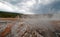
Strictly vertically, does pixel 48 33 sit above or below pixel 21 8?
below

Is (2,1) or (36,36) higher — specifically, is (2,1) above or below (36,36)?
above

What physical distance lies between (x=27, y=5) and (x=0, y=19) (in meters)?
0.60

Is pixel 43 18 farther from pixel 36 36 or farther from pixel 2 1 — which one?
pixel 2 1

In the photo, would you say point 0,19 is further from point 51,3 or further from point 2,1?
point 51,3

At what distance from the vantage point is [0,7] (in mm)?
3008

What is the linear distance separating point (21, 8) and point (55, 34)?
842 mm

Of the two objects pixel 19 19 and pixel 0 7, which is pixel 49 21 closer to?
pixel 19 19

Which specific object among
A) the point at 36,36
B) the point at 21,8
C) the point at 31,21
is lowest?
the point at 36,36

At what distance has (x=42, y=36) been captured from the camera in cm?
293

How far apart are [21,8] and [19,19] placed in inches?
9.3

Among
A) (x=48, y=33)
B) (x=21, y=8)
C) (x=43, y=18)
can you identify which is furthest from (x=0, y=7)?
(x=48, y=33)

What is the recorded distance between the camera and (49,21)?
2918 mm

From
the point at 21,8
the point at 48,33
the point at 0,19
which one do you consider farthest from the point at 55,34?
the point at 0,19

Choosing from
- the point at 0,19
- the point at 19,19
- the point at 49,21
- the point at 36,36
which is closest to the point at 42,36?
the point at 36,36
